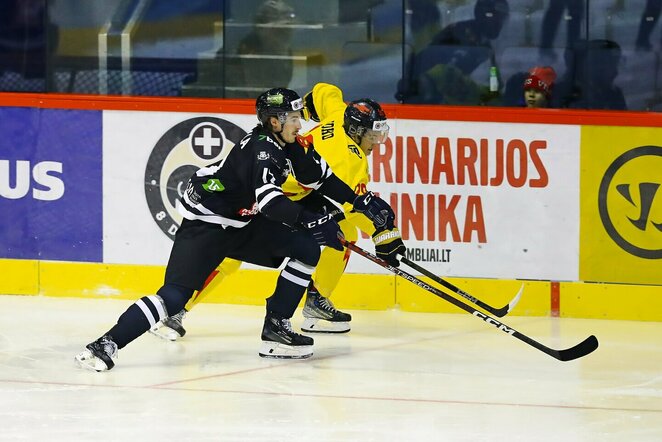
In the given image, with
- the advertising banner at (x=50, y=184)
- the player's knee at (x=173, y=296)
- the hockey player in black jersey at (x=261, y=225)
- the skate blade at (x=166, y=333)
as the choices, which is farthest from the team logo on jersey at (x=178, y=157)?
the player's knee at (x=173, y=296)

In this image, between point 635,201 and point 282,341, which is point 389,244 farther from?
point 635,201

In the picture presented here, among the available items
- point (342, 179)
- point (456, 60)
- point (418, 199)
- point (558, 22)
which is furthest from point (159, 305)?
point (558, 22)

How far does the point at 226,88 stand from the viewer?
698 centimetres

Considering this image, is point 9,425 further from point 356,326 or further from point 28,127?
point 28,127

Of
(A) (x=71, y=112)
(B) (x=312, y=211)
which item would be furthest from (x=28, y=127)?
(B) (x=312, y=211)

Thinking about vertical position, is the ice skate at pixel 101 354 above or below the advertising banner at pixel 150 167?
Result: below

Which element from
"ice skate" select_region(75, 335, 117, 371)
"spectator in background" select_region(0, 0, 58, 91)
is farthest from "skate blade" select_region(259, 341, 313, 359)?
"spectator in background" select_region(0, 0, 58, 91)

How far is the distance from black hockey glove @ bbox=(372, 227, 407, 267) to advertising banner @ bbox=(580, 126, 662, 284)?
1049mm

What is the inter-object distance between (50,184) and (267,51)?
119 cm

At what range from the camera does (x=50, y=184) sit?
683cm

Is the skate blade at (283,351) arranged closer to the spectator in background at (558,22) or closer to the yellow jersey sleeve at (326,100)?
the yellow jersey sleeve at (326,100)

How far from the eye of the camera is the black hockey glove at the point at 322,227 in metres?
5.44

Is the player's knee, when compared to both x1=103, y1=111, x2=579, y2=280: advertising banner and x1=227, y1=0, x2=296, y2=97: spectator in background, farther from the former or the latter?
x1=227, y1=0, x2=296, y2=97: spectator in background

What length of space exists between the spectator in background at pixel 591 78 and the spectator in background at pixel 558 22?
0.06 meters
